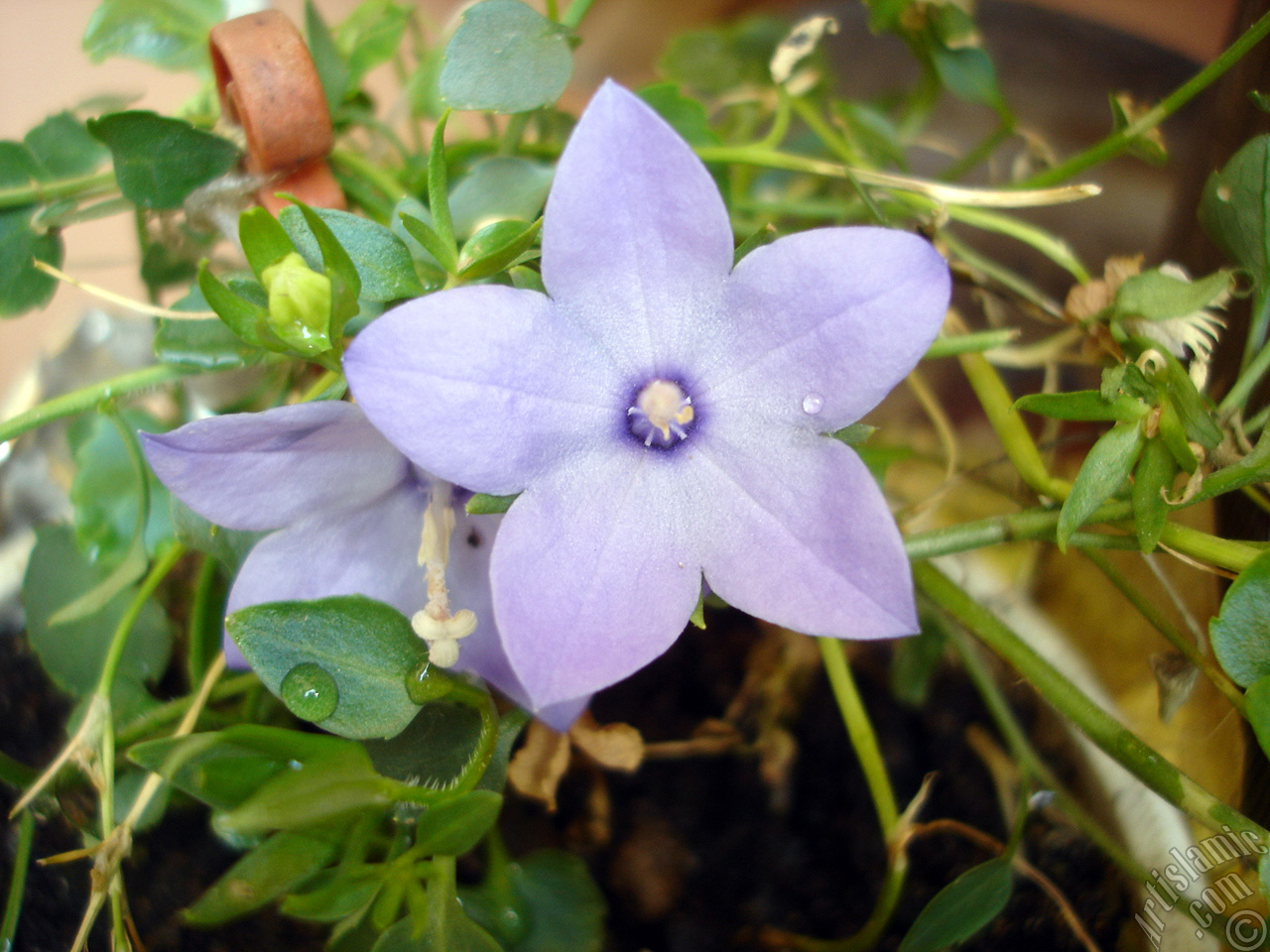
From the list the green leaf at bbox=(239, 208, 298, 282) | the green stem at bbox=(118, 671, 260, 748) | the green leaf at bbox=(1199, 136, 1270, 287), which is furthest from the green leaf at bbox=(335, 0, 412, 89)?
the green leaf at bbox=(1199, 136, 1270, 287)

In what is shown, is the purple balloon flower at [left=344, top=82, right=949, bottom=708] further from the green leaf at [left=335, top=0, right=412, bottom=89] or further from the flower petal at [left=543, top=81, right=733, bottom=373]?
the green leaf at [left=335, top=0, right=412, bottom=89]

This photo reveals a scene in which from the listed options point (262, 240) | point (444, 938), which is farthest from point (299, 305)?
point (444, 938)

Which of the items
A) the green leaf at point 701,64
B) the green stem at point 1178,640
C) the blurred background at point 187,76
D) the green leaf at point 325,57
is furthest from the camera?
the blurred background at point 187,76

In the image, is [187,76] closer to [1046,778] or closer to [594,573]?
[594,573]

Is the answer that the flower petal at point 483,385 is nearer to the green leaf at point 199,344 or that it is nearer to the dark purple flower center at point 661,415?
the dark purple flower center at point 661,415

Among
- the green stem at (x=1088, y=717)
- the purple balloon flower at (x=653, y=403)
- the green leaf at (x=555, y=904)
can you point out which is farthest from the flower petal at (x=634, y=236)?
the green leaf at (x=555, y=904)

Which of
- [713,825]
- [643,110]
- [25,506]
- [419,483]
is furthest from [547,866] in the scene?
[25,506]

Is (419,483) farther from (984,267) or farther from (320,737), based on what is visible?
(984,267)
